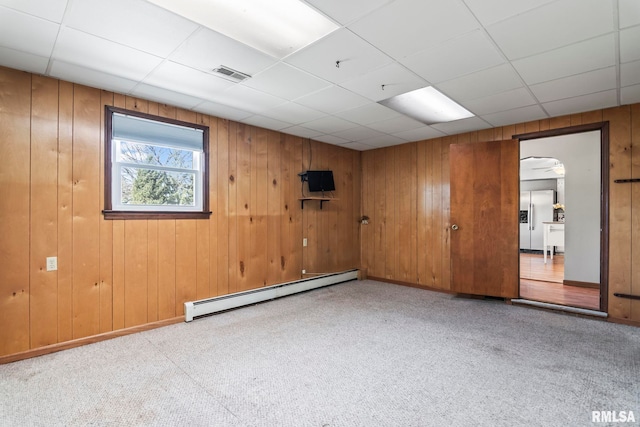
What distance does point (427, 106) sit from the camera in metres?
3.71

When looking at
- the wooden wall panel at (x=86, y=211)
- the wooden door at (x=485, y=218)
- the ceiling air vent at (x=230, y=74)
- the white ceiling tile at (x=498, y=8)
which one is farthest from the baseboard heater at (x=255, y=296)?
the white ceiling tile at (x=498, y=8)

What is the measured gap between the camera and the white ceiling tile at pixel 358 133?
15.0ft

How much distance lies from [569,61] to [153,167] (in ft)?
13.2

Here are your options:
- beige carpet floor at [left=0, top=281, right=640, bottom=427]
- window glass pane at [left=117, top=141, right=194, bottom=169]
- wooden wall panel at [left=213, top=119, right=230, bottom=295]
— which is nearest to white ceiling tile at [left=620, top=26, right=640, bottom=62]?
beige carpet floor at [left=0, top=281, right=640, bottom=427]

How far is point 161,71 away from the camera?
2719 mm

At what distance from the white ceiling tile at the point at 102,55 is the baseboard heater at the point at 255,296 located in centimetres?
245

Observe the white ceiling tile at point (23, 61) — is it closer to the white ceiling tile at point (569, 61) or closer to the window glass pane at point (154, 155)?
the window glass pane at point (154, 155)

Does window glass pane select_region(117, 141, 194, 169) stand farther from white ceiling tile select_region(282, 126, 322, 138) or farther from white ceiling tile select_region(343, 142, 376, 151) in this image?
white ceiling tile select_region(343, 142, 376, 151)

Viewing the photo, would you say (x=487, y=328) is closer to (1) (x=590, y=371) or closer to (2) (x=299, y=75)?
(1) (x=590, y=371)

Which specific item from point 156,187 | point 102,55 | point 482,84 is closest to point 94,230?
point 156,187

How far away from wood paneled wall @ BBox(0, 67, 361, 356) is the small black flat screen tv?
62 centimetres

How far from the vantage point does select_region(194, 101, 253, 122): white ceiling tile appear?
354 cm

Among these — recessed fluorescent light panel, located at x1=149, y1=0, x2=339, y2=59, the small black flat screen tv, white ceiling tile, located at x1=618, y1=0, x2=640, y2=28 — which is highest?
recessed fluorescent light panel, located at x1=149, y1=0, x2=339, y2=59

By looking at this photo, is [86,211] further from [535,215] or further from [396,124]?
[535,215]
